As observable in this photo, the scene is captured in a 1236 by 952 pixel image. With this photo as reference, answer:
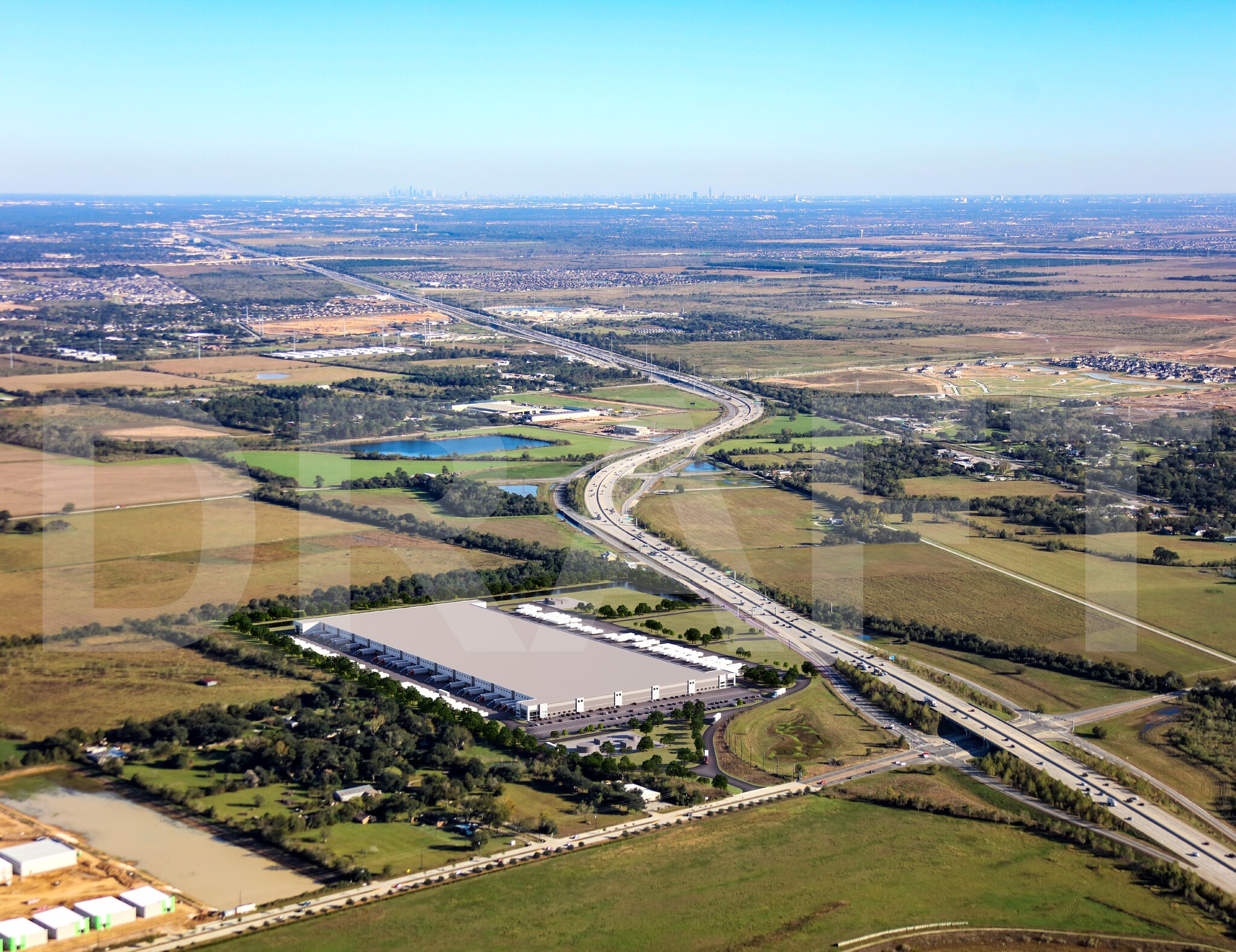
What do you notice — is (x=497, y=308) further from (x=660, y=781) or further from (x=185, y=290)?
(x=660, y=781)

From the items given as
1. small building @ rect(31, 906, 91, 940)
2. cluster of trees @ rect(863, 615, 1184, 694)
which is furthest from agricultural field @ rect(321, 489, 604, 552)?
small building @ rect(31, 906, 91, 940)

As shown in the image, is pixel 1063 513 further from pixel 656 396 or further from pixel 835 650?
pixel 656 396

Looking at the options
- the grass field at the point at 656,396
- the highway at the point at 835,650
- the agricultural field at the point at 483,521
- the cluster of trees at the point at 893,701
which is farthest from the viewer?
the grass field at the point at 656,396

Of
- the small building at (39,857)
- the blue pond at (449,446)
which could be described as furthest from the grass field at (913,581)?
the small building at (39,857)

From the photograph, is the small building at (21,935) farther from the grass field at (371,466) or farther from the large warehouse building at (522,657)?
the grass field at (371,466)

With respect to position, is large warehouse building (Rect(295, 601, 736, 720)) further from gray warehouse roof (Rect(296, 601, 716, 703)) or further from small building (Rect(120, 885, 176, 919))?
small building (Rect(120, 885, 176, 919))

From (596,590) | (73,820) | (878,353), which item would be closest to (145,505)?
(596,590)

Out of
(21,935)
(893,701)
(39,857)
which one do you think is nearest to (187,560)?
(39,857)
